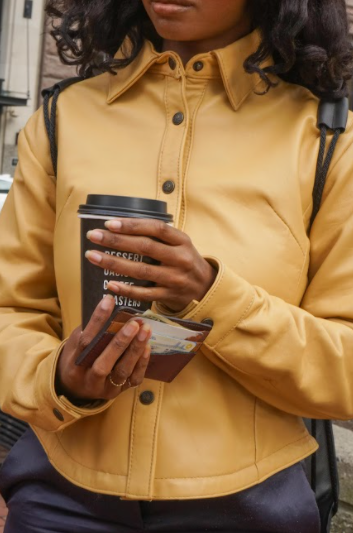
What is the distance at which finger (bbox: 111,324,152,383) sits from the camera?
5.83ft

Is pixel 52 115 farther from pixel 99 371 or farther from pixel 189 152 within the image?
pixel 99 371

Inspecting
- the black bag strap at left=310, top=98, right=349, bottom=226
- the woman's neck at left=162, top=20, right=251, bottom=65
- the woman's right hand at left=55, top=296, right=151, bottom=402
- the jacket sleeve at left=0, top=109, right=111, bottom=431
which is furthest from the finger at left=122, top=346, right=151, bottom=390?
the woman's neck at left=162, top=20, right=251, bottom=65

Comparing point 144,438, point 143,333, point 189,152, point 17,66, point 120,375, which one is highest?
point 189,152

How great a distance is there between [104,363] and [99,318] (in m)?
0.09

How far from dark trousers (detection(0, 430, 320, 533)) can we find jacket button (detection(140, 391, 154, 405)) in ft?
0.62

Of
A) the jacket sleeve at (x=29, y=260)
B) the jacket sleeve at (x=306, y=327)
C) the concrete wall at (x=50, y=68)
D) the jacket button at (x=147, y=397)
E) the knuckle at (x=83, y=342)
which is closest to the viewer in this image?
the knuckle at (x=83, y=342)

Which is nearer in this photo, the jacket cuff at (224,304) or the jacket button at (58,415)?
Result: the jacket cuff at (224,304)

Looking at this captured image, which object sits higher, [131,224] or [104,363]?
[131,224]

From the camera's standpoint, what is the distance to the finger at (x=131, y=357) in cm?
178

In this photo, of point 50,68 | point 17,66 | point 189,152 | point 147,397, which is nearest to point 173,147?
point 189,152

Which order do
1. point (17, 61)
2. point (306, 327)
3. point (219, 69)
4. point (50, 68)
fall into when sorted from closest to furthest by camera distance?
1. point (306, 327)
2. point (219, 69)
3. point (50, 68)
4. point (17, 61)

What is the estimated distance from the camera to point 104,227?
1.76 metres

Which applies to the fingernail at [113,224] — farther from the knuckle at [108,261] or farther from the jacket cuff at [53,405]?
the jacket cuff at [53,405]

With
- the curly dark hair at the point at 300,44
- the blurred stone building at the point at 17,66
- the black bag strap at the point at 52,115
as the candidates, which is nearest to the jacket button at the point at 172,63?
the curly dark hair at the point at 300,44
